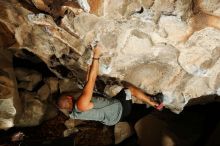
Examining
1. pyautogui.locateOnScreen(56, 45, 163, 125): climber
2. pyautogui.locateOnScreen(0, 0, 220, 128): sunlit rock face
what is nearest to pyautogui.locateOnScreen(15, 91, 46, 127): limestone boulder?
pyautogui.locateOnScreen(0, 0, 220, 128): sunlit rock face

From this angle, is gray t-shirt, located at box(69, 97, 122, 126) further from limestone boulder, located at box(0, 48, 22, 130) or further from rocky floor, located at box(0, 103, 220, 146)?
limestone boulder, located at box(0, 48, 22, 130)

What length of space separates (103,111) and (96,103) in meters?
0.15

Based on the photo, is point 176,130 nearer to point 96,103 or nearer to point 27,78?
point 96,103

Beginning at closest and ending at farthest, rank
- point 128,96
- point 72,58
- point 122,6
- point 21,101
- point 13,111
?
point 122,6
point 128,96
point 72,58
point 13,111
point 21,101

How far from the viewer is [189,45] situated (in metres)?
3.70

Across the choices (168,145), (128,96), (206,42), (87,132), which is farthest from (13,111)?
(206,42)

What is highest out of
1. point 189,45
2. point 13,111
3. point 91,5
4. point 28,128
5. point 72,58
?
point 91,5

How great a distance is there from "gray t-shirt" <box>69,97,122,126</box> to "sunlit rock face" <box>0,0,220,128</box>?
1.86 ft

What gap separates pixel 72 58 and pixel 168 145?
2.04m

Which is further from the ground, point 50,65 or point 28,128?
point 50,65

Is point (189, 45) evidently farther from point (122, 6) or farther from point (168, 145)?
point (168, 145)

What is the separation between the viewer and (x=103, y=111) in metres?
4.23

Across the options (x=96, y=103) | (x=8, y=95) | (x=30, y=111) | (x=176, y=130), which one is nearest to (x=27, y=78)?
(x=30, y=111)

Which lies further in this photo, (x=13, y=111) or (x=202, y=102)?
(x=13, y=111)
